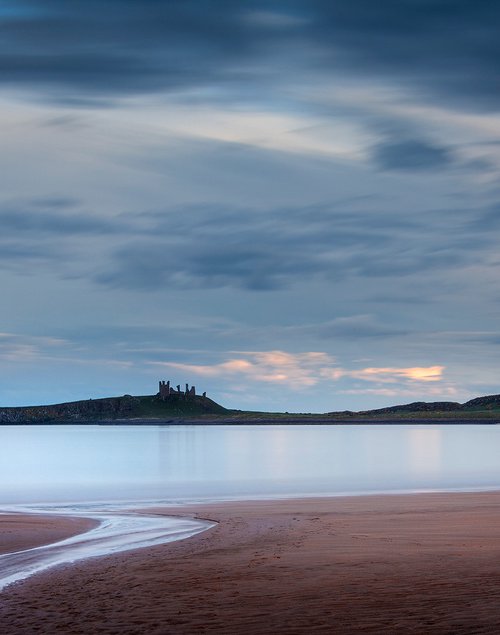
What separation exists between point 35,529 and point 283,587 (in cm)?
1191

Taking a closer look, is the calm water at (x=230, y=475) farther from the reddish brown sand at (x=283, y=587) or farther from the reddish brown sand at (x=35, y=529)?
the reddish brown sand at (x=283, y=587)

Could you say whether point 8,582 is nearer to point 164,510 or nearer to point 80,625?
point 80,625

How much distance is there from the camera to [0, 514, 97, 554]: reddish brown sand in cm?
2067

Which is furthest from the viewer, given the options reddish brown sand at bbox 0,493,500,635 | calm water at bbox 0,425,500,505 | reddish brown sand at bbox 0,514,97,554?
calm water at bbox 0,425,500,505

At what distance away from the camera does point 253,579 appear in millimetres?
14711

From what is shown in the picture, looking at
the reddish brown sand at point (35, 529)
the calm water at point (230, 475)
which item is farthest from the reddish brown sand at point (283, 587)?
the calm water at point (230, 475)

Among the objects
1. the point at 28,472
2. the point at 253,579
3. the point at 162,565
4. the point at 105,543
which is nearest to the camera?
the point at 253,579

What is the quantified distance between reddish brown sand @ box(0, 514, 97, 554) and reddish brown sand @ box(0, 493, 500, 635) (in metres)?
3.56

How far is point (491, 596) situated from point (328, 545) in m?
6.37

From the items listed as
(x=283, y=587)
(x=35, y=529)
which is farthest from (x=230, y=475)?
(x=283, y=587)

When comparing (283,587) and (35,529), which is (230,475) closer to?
(35,529)

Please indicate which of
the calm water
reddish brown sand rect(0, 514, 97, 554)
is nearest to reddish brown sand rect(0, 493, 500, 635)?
reddish brown sand rect(0, 514, 97, 554)

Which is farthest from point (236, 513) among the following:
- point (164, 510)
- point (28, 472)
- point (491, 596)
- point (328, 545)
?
point (28, 472)

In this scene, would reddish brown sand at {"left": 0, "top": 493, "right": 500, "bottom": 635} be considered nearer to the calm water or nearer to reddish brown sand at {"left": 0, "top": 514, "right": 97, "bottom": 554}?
reddish brown sand at {"left": 0, "top": 514, "right": 97, "bottom": 554}
